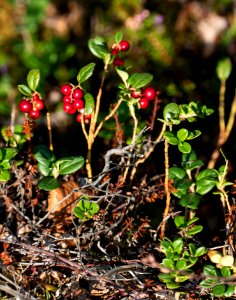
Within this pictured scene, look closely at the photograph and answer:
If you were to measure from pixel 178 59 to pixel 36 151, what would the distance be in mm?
1970

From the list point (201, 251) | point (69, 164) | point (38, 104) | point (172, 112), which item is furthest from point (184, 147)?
point (38, 104)

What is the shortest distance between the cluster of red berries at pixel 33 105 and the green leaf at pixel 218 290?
3.13 ft

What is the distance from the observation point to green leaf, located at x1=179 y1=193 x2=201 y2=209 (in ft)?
6.63

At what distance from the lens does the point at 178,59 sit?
3.81m

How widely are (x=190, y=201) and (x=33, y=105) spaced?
29.8 inches

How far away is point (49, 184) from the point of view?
198cm

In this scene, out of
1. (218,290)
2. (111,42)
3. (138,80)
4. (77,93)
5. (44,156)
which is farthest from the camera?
(111,42)

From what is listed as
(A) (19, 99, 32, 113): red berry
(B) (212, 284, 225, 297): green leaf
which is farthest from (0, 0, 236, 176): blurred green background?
(B) (212, 284, 225, 297): green leaf

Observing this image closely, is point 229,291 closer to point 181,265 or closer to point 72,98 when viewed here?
point 181,265

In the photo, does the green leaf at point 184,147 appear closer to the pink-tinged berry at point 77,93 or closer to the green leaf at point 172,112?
the green leaf at point 172,112

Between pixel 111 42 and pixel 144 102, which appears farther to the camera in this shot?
pixel 111 42

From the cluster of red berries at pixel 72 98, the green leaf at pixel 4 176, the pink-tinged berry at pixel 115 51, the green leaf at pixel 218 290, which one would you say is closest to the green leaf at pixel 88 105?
the cluster of red berries at pixel 72 98

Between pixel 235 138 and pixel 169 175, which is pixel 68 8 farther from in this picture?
pixel 169 175

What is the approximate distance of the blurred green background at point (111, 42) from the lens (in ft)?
11.5
